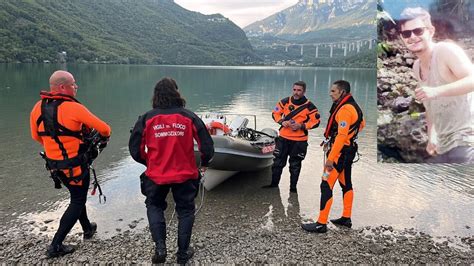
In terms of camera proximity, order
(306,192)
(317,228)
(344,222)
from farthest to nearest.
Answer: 1. (306,192)
2. (344,222)
3. (317,228)

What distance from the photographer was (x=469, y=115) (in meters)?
3.64

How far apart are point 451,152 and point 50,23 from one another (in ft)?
403

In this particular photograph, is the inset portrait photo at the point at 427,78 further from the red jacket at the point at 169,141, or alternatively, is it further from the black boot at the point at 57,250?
the black boot at the point at 57,250

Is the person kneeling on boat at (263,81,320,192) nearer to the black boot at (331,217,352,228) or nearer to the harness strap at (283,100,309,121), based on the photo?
the harness strap at (283,100,309,121)

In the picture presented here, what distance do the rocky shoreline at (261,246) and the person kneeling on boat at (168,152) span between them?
0.50 meters

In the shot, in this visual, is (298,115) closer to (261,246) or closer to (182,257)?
(261,246)

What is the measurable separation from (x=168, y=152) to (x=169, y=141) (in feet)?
0.33

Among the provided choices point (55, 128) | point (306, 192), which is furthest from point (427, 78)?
point (55, 128)

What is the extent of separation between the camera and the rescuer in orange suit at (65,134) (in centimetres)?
339

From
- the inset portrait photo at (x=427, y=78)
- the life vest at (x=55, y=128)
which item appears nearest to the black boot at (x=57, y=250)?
the life vest at (x=55, y=128)

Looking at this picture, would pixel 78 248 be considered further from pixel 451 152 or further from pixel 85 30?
pixel 85 30

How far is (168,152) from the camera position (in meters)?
3.19

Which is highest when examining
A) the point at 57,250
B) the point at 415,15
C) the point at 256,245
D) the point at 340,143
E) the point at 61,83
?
the point at 415,15

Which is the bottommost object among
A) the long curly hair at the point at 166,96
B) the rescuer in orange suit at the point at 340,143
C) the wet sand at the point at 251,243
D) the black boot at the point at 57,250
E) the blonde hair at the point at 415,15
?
the wet sand at the point at 251,243
